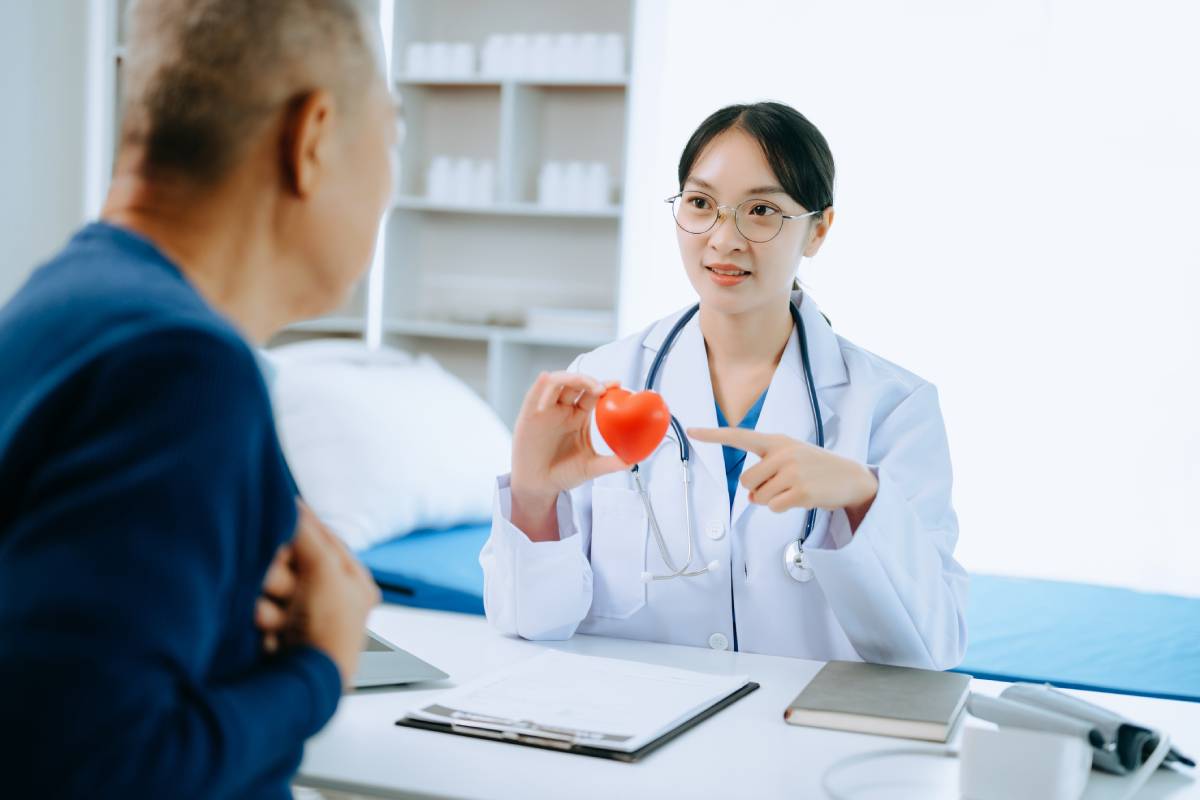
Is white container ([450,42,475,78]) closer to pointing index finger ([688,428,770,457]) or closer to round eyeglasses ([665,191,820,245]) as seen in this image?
round eyeglasses ([665,191,820,245])

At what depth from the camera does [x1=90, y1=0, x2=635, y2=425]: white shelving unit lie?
4.00 metres

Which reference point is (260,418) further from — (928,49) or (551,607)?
(928,49)

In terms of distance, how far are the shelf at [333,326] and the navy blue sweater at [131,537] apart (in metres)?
3.52

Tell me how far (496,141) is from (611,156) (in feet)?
1.49

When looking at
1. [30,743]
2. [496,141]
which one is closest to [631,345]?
[30,743]

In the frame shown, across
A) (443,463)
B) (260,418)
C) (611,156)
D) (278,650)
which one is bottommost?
(443,463)

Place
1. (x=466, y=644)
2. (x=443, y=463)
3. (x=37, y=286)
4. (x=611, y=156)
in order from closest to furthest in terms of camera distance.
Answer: (x=37, y=286)
(x=466, y=644)
(x=443, y=463)
(x=611, y=156)

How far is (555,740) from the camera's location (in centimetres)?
108

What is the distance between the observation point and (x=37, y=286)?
68cm

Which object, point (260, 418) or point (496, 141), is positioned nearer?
point (260, 418)

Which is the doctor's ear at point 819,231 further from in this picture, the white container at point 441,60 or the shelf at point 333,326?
the shelf at point 333,326

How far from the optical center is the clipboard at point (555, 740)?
1.06 metres

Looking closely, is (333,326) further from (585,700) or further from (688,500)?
(585,700)

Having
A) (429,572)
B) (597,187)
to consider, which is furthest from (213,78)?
(597,187)
